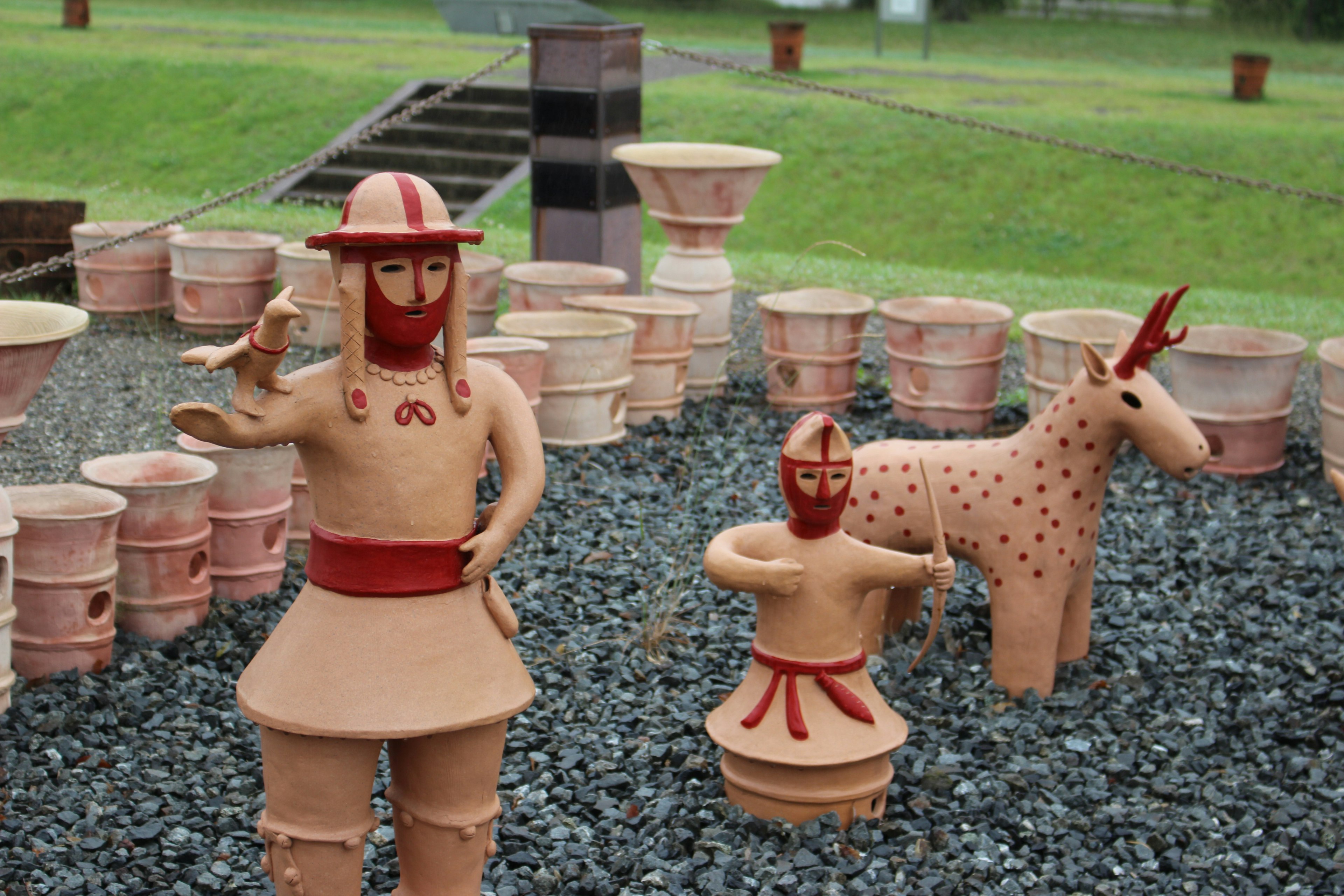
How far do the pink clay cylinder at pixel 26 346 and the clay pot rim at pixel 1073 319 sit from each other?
13.7 ft

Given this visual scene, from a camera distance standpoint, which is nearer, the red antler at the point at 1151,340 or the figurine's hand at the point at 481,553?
the figurine's hand at the point at 481,553

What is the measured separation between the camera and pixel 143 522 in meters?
4.11

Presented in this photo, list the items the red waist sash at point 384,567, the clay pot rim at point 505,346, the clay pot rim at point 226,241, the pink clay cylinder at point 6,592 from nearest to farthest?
the red waist sash at point 384,567 → the pink clay cylinder at point 6,592 → the clay pot rim at point 505,346 → the clay pot rim at point 226,241

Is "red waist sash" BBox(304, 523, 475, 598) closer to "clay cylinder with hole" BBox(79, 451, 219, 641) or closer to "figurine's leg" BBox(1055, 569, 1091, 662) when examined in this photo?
"clay cylinder with hole" BBox(79, 451, 219, 641)

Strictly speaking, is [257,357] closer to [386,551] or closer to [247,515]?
[386,551]

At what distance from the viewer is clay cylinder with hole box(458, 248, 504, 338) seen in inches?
273

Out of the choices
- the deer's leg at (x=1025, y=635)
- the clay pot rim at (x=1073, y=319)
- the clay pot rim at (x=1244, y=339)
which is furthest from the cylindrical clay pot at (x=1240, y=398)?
the deer's leg at (x=1025, y=635)

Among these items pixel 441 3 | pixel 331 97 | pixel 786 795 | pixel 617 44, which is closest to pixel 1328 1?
pixel 441 3

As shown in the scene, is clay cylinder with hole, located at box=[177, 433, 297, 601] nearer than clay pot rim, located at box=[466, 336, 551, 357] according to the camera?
Yes

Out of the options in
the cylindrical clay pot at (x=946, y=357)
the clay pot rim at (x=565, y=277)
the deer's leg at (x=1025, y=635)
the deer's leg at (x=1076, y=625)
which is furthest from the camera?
the clay pot rim at (x=565, y=277)

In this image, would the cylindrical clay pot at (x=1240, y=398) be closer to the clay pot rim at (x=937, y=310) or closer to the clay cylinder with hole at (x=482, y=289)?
the clay pot rim at (x=937, y=310)

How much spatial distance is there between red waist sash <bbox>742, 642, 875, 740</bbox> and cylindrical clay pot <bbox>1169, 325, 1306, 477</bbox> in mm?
3345

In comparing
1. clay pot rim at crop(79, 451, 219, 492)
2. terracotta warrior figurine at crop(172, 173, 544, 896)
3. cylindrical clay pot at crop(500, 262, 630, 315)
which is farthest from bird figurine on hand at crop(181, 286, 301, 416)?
cylindrical clay pot at crop(500, 262, 630, 315)

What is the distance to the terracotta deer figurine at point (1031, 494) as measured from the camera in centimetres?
392
